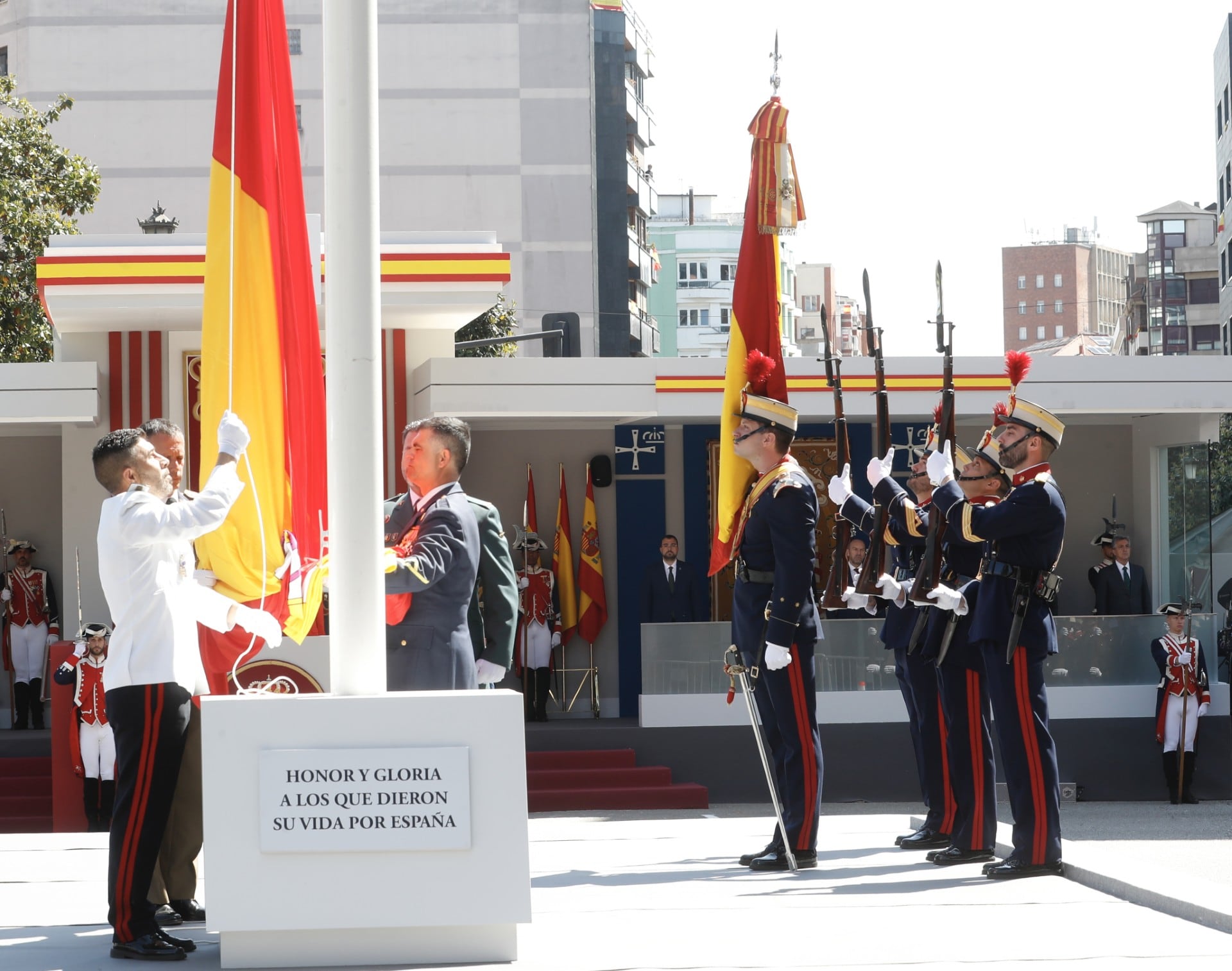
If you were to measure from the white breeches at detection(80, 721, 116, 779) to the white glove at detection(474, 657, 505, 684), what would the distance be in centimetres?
603

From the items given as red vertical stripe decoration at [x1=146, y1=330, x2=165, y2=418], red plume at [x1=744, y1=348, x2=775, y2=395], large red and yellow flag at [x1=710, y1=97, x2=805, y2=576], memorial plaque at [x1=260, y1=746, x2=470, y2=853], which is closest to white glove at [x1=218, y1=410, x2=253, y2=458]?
memorial plaque at [x1=260, y1=746, x2=470, y2=853]

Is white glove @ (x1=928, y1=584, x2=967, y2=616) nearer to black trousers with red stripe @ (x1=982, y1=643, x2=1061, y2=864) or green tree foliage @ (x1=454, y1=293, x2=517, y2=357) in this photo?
black trousers with red stripe @ (x1=982, y1=643, x2=1061, y2=864)

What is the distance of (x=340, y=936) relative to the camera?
14.4 ft

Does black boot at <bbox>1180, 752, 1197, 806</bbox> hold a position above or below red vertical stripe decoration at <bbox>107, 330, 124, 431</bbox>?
below

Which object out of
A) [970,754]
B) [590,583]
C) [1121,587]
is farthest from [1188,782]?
[970,754]

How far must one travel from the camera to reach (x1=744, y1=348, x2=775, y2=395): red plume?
6879 mm

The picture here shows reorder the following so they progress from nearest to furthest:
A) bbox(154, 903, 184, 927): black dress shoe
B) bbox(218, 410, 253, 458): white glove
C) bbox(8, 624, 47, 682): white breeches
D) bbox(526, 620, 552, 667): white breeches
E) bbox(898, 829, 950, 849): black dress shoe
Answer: bbox(218, 410, 253, 458): white glove → bbox(154, 903, 184, 927): black dress shoe → bbox(898, 829, 950, 849): black dress shoe → bbox(8, 624, 47, 682): white breeches → bbox(526, 620, 552, 667): white breeches

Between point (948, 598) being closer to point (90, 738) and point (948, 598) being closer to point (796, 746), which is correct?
point (796, 746)

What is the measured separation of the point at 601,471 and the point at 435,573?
10136 millimetres

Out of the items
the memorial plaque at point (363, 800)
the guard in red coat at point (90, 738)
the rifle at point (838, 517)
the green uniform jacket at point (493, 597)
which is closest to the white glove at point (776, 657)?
the green uniform jacket at point (493, 597)

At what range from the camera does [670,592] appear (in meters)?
14.7

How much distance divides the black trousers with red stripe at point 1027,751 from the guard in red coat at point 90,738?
7.18 m

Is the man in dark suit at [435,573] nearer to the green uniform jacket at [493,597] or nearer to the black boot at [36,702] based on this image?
the green uniform jacket at [493,597]

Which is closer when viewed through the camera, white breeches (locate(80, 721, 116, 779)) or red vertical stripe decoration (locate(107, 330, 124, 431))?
white breeches (locate(80, 721, 116, 779))
